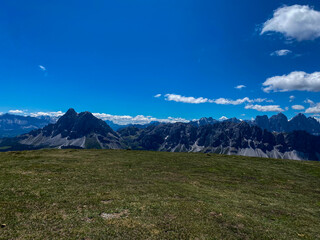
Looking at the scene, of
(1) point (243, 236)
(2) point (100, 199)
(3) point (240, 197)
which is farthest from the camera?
(3) point (240, 197)

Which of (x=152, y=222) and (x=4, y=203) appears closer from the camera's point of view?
(x=152, y=222)

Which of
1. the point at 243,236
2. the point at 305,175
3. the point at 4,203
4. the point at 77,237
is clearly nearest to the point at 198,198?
the point at 243,236

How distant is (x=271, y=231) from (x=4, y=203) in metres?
24.0

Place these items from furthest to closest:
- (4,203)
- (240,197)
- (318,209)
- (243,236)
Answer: (240,197)
(318,209)
(4,203)
(243,236)

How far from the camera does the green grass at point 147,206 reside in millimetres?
14250

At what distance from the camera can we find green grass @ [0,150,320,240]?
46.8ft

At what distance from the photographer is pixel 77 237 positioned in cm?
1283

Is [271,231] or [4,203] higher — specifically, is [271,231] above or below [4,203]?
below

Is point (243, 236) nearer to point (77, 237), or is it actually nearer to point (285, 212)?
point (285, 212)

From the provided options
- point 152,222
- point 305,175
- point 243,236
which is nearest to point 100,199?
point 152,222

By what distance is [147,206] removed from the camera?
1909cm

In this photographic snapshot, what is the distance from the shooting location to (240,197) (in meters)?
24.8

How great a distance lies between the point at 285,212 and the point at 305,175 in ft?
87.9

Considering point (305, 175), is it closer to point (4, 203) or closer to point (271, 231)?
point (271, 231)
